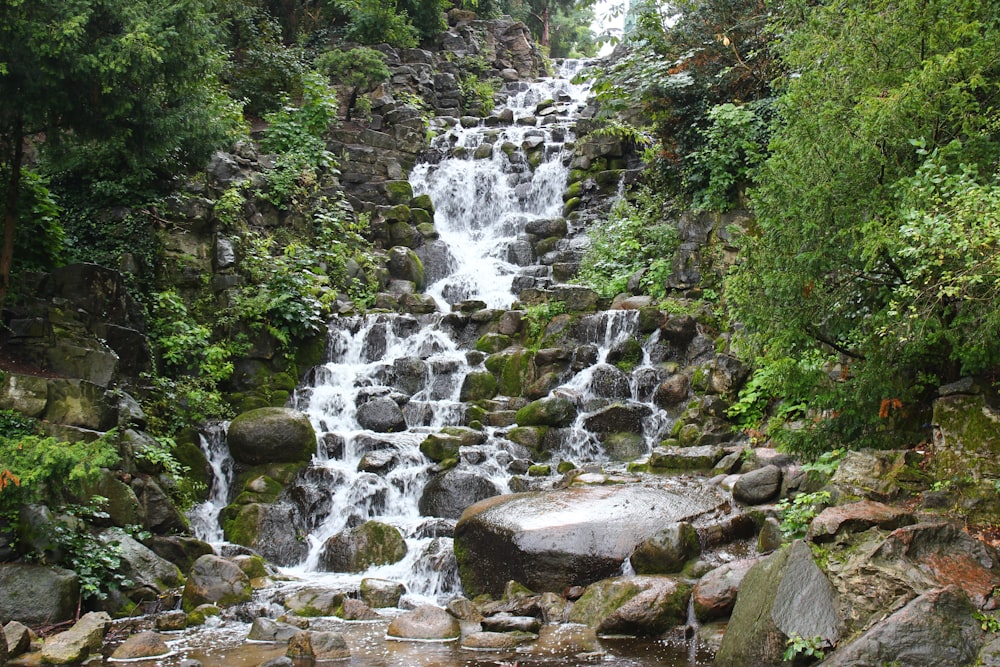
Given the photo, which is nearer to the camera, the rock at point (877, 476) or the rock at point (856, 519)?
the rock at point (856, 519)

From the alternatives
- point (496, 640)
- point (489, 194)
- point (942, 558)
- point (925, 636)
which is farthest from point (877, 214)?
point (489, 194)

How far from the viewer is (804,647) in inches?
207

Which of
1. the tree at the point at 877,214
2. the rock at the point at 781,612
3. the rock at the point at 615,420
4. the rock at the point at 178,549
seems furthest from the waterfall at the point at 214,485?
the tree at the point at 877,214

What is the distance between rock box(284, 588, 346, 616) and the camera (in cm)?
823

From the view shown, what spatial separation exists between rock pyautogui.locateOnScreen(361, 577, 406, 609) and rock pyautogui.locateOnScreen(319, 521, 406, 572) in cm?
81

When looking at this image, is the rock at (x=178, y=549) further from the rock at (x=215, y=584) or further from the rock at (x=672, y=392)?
the rock at (x=672, y=392)

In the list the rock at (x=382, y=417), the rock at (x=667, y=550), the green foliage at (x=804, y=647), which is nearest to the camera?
the green foliage at (x=804, y=647)

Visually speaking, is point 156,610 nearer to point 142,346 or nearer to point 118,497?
point 118,497

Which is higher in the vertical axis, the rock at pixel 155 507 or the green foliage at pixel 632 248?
the green foliage at pixel 632 248

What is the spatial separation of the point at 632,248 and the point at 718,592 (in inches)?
404

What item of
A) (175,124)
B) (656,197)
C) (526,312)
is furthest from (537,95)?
(175,124)

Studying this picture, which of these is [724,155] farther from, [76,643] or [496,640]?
[76,643]

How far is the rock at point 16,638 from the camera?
6492 mm

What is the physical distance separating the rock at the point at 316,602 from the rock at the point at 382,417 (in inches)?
176
